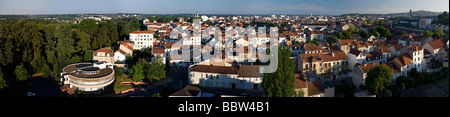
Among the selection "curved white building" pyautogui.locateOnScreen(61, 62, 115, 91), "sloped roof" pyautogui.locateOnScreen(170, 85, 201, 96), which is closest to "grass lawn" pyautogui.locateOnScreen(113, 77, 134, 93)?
"curved white building" pyautogui.locateOnScreen(61, 62, 115, 91)

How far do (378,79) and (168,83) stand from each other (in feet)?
22.4

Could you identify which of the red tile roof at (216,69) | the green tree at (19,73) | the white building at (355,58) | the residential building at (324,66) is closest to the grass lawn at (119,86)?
the red tile roof at (216,69)

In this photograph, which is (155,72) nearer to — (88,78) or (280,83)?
(88,78)

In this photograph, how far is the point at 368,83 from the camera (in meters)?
8.20

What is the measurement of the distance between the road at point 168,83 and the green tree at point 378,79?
19.0 ft

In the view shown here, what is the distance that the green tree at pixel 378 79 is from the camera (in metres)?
7.96

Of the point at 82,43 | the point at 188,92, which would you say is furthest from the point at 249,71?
the point at 82,43

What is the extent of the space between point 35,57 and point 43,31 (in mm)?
Result: 2945

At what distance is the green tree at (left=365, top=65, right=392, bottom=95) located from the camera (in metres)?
7.96

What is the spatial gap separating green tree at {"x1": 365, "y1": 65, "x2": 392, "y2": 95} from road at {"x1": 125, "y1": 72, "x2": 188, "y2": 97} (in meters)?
5.81

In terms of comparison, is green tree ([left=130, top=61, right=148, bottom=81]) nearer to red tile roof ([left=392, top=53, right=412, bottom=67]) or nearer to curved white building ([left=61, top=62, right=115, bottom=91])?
curved white building ([left=61, top=62, right=115, bottom=91])
